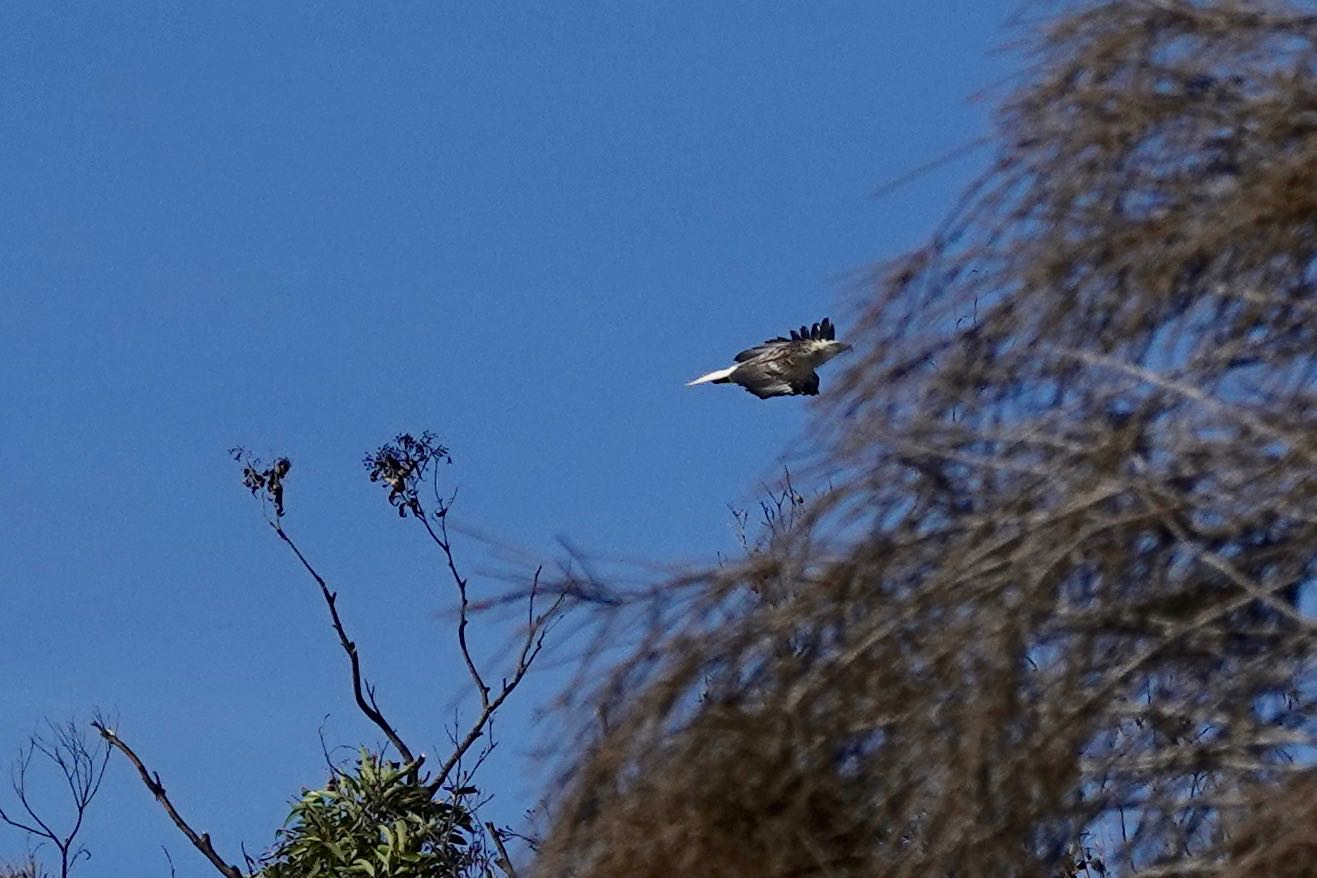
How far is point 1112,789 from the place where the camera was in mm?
5117

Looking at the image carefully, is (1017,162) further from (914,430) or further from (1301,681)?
(1301,681)

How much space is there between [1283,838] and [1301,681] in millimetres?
664

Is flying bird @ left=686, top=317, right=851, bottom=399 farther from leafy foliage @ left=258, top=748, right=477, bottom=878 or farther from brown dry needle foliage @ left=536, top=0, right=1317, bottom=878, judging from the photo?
brown dry needle foliage @ left=536, top=0, right=1317, bottom=878

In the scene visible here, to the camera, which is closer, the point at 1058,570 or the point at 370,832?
the point at 1058,570

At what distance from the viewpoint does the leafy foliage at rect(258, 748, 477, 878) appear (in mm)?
11469

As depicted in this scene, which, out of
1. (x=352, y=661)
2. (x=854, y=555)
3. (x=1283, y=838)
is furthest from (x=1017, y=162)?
(x=352, y=661)

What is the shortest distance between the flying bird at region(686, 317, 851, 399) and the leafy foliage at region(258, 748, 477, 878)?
2.46 metres

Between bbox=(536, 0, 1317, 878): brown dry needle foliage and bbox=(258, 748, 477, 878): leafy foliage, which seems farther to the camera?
bbox=(258, 748, 477, 878): leafy foliage

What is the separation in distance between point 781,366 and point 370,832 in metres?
3.01

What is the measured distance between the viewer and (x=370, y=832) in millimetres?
11641

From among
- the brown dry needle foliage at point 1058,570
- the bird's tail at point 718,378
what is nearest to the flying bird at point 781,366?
the bird's tail at point 718,378

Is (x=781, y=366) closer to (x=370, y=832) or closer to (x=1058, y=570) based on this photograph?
(x=370, y=832)

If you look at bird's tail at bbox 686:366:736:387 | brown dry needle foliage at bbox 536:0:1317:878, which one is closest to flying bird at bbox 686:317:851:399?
bird's tail at bbox 686:366:736:387

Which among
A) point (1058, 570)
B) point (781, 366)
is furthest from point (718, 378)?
point (1058, 570)
